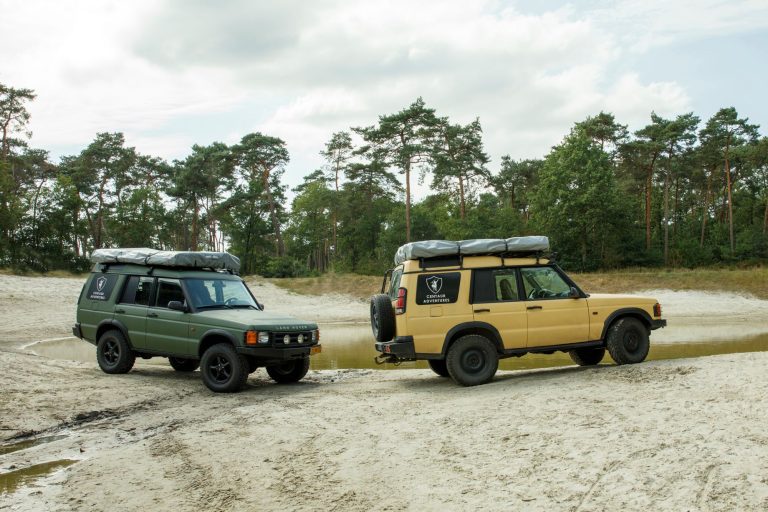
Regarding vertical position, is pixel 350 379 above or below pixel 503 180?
below

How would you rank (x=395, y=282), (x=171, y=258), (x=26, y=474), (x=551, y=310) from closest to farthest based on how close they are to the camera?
1. (x=26, y=474)
2. (x=551, y=310)
3. (x=395, y=282)
4. (x=171, y=258)

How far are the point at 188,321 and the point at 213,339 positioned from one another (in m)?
0.61

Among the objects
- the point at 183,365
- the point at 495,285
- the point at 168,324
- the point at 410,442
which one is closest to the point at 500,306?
the point at 495,285

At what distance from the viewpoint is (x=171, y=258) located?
12438 millimetres

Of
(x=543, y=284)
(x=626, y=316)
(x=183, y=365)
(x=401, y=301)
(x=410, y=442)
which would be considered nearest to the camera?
(x=410, y=442)

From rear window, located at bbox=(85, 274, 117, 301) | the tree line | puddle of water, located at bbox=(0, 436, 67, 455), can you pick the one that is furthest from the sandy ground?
the tree line

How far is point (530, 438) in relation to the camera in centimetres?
641

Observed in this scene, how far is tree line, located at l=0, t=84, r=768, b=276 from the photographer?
50.6m

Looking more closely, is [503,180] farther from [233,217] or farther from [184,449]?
[184,449]

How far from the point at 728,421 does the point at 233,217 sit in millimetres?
62040

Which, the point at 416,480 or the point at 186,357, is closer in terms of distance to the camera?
the point at 416,480

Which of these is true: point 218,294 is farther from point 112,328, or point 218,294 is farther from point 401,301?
point 401,301

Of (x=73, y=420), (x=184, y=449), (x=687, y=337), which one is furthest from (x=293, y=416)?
(x=687, y=337)

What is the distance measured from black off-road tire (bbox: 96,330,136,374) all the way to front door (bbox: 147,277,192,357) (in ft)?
2.14
